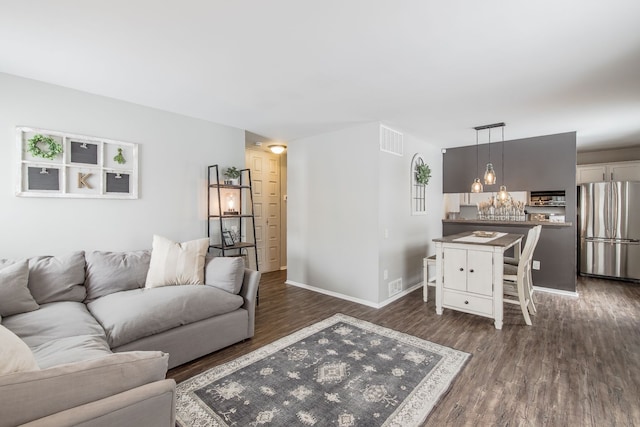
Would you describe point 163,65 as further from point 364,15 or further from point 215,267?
point 215,267

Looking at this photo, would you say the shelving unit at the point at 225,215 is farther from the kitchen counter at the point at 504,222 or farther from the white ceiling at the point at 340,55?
the kitchen counter at the point at 504,222

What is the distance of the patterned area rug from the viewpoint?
1.89m

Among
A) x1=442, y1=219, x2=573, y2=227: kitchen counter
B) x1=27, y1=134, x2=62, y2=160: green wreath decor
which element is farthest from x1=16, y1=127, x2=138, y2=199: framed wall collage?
x1=442, y1=219, x2=573, y2=227: kitchen counter

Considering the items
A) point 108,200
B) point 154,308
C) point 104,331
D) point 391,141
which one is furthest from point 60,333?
point 391,141

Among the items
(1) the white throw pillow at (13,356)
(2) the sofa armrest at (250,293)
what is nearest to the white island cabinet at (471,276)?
(2) the sofa armrest at (250,293)

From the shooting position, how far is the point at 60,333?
6.26 feet

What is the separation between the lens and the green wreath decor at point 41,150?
2680 mm

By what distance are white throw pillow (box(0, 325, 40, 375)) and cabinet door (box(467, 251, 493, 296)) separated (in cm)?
370

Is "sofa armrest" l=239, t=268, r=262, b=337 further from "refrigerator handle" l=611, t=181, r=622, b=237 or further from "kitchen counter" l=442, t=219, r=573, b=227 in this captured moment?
"refrigerator handle" l=611, t=181, r=622, b=237

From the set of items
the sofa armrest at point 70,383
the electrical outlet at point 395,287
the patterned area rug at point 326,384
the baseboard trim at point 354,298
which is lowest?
the patterned area rug at point 326,384

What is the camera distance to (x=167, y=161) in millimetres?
3559

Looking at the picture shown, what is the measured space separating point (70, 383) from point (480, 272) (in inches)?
143

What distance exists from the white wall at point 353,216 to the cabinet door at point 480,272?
105 cm

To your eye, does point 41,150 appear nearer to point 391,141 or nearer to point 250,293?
point 250,293
